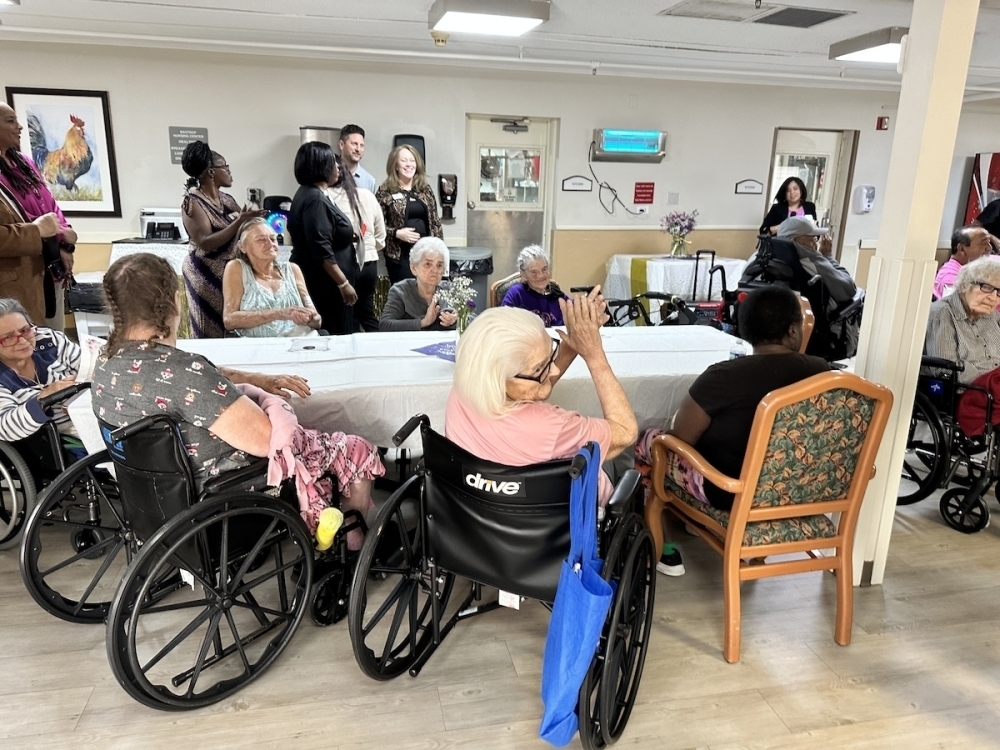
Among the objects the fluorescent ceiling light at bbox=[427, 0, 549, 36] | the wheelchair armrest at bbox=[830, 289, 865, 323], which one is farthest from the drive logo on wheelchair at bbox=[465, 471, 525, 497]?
the wheelchair armrest at bbox=[830, 289, 865, 323]

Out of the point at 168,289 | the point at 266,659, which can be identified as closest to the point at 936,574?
the point at 266,659

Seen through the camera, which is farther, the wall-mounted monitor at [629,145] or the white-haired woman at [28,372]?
the wall-mounted monitor at [629,145]

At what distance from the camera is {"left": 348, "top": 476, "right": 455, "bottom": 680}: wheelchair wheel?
1.60m

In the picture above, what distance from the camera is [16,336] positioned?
228 centimetres

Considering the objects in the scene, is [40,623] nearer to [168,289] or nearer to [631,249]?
[168,289]

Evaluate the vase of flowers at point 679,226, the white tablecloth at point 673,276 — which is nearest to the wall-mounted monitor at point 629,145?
the vase of flowers at point 679,226

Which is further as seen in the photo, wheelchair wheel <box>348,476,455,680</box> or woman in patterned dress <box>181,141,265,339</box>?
woman in patterned dress <box>181,141,265,339</box>

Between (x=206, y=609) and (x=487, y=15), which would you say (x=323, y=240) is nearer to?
(x=487, y=15)

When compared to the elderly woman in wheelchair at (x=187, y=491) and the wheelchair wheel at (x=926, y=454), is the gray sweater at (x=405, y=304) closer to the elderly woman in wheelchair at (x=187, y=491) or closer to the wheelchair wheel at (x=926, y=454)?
the elderly woman in wheelchair at (x=187, y=491)

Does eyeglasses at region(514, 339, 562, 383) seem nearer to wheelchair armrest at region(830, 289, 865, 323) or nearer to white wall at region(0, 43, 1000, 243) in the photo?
wheelchair armrest at region(830, 289, 865, 323)

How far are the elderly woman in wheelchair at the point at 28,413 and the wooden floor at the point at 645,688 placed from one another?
32 centimetres

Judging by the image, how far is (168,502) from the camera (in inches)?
65.4

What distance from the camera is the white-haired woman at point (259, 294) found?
2.89m

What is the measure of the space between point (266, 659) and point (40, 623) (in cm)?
76
